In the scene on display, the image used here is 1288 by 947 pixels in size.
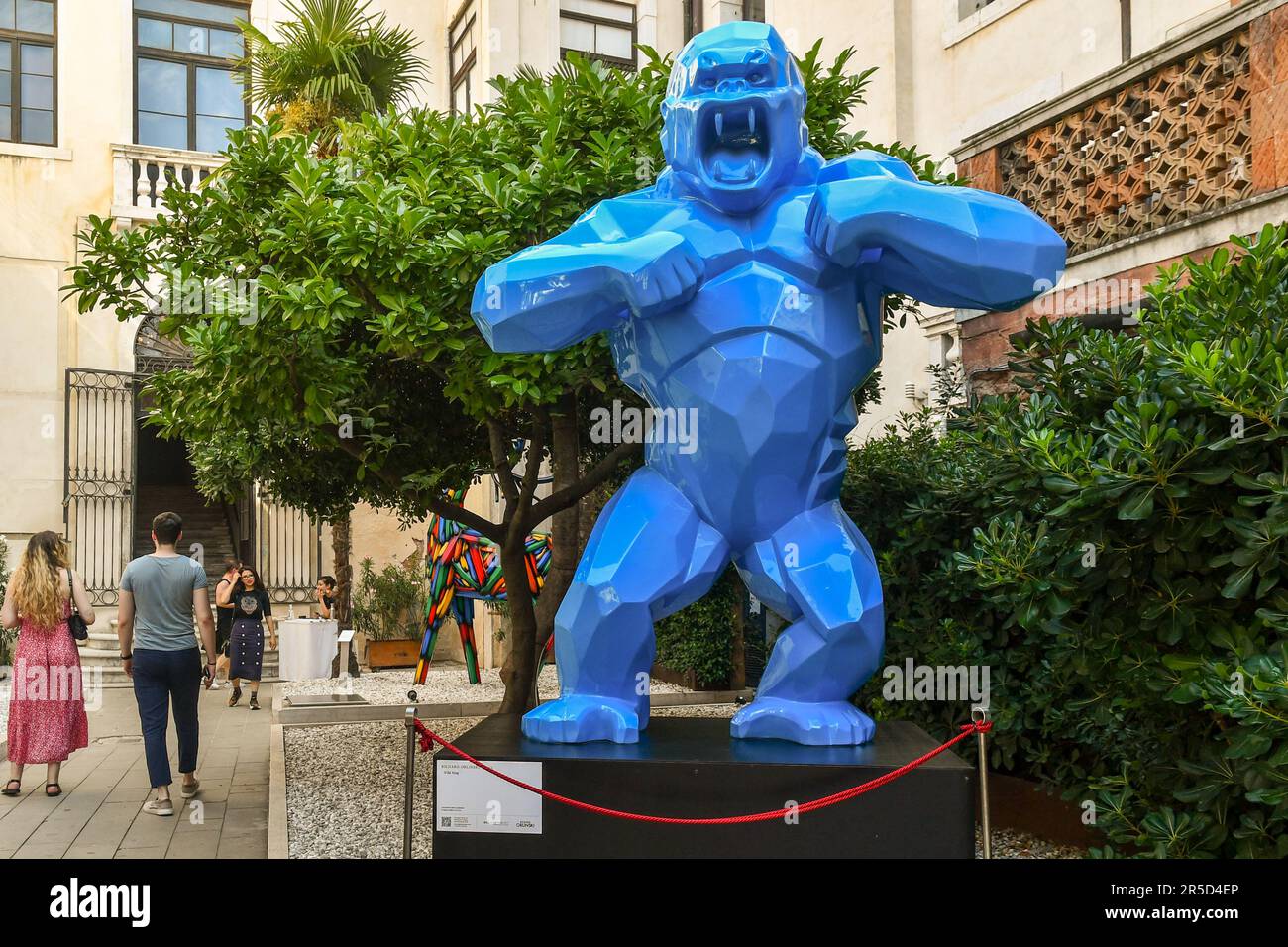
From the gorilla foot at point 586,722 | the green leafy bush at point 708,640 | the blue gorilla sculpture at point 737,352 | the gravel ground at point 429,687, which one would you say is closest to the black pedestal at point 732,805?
the gorilla foot at point 586,722

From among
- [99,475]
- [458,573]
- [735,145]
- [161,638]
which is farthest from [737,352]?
[99,475]

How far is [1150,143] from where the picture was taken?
Answer: 656 cm

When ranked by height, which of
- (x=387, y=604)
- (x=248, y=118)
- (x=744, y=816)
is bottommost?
(x=387, y=604)

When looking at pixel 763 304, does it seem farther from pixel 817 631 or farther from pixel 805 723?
pixel 805 723

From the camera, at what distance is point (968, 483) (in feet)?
18.5

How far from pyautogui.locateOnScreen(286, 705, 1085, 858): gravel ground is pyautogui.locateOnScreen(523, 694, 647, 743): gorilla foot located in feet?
2.65

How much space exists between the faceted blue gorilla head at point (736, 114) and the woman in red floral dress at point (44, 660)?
4949mm

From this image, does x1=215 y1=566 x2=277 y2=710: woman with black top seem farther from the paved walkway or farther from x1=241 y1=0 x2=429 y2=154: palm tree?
x1=241 y1=0 x2=429 y2=154: palm tree

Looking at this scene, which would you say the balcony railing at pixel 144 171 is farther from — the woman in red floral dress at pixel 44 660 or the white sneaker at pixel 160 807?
the white sneaker at pixel 160 807

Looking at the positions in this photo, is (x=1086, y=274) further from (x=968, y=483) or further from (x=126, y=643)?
(x=126, y=643)

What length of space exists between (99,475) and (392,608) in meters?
4.20

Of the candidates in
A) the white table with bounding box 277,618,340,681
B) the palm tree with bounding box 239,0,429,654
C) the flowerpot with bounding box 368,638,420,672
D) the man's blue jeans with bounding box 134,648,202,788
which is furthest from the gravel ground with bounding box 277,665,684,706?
the man's blue jeans with bounding box 134,648,202,788

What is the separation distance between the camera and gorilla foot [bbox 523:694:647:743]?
3.68 m
